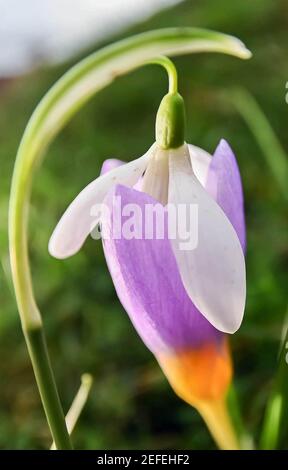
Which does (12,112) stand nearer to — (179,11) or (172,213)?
(179,11)

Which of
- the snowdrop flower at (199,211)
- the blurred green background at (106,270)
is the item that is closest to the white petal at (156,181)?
the snowdrop flower at (199,211)

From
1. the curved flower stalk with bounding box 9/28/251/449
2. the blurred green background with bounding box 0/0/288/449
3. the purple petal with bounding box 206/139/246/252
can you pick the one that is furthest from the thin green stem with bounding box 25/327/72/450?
the blurred green background with bounding box 0/0/288/449

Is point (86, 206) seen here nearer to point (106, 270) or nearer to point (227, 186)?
point (227, 186)

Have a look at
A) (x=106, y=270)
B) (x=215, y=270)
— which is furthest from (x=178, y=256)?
(x=106, y=270)

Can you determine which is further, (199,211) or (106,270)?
(106,270)

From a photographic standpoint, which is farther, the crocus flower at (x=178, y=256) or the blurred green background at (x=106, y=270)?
the blurred green background at (x=106, y=270)

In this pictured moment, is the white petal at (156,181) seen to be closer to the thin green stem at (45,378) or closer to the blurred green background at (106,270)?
the thin green stem at (45,378)
